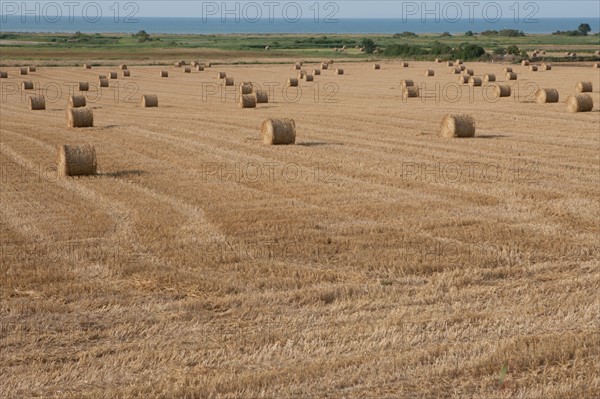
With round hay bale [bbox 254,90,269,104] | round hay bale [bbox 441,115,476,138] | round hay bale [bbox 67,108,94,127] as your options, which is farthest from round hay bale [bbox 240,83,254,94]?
round hay bale [bbox 441,115,476,138]

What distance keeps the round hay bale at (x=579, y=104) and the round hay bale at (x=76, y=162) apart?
58.7ft

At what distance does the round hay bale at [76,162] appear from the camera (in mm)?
18266

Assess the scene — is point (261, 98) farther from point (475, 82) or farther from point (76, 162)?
point (76, 162)

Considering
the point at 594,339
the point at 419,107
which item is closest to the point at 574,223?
the point at 594,339

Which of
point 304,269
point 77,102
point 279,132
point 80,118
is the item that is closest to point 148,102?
point 77,102

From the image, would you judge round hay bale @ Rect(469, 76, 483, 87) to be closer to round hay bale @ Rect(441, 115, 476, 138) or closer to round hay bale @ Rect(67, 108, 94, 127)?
round hay bale @ Rect(441, 115, 476, 138)

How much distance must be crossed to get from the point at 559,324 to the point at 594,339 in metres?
0.56

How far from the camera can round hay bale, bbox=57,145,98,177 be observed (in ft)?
59.9

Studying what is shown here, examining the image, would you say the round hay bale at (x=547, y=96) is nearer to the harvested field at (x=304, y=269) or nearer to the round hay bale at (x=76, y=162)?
the harvested field at (x=304, y=269)

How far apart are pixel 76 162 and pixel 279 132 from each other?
630 centimetres

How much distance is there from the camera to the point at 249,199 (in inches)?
627

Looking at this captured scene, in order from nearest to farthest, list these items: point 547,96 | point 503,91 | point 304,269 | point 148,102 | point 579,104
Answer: point 304,269, point 579,104, point 547,96, point 148,102, point 503,91

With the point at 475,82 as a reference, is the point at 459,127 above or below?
below

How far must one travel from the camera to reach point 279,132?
23297 mm
